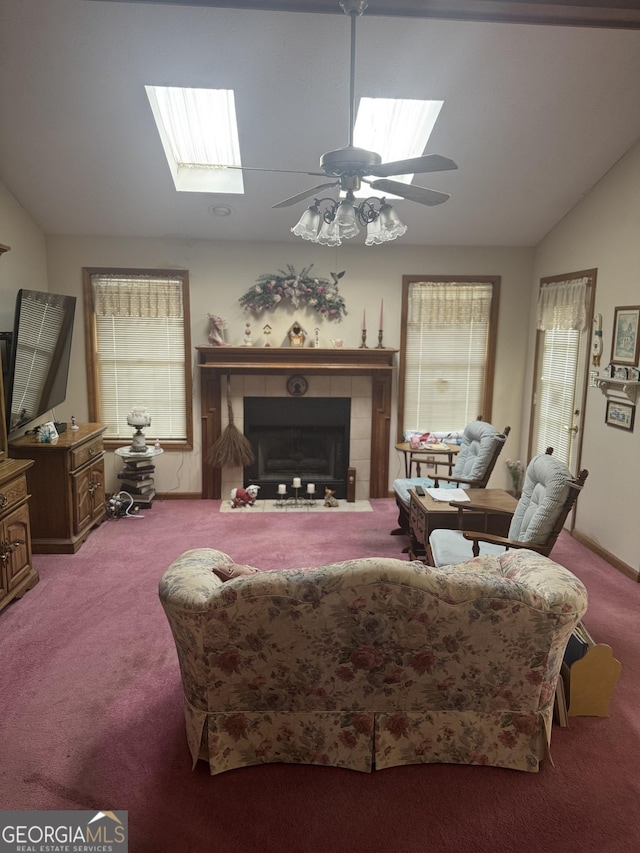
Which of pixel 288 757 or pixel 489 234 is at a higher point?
pixel 489 234

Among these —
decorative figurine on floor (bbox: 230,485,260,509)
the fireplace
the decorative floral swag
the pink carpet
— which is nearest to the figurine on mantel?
the decorative floral swag

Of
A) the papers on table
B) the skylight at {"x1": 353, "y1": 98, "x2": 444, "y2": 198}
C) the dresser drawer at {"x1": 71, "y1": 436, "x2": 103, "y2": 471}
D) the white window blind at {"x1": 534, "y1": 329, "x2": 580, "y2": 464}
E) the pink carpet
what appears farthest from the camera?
the white window blind at {"x1": 534, "y1": 329, "x2": 580, "y2": 464}

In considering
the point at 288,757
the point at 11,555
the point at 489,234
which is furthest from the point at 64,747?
the point at 489,234

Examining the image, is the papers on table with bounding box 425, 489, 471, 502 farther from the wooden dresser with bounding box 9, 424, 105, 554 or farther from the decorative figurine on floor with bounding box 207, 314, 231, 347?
the wooden dresser with bounding box 9, 424, 105, 554

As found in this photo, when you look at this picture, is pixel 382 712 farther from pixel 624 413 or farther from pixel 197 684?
pixel 624 413

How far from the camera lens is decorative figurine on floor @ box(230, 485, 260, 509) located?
5449mm

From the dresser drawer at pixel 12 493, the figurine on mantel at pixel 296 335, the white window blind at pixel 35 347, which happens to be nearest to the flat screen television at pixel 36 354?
the white window blind at pixel 35 347

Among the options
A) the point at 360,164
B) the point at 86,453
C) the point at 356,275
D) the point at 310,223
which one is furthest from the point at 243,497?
the point at 360,164

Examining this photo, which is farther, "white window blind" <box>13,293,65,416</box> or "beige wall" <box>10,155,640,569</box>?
"beige wall" <box>10,155,640,569</box>

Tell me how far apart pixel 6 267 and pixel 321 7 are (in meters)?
3.20

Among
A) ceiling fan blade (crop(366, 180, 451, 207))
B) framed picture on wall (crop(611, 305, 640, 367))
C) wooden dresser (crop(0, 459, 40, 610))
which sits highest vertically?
ceiling fan blade (crop(366, 180, 451, 207))

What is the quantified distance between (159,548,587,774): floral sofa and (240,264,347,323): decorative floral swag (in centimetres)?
361

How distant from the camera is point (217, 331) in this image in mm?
5457

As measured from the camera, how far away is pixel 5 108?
Result: 12.3 feet
